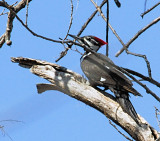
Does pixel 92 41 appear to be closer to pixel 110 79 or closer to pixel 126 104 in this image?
pixel 110 79

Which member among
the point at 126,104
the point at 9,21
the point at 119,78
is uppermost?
the point at 9,21

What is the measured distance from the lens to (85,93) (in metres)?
3.93

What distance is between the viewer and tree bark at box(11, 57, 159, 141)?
3723 millimetres

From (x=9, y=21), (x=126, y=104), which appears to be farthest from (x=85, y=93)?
(x=9, y=21)

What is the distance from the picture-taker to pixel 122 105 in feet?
12.8

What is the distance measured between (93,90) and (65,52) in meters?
0.54

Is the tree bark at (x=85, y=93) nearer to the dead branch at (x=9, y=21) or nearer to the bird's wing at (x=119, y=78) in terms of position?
the bird's wing at (x=119, y=78)

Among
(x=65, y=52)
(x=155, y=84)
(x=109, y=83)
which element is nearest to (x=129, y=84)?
(x=109, y=83)

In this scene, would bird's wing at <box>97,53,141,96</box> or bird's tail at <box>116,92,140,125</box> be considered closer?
bird's tail at <box>116,92,140,125</box>

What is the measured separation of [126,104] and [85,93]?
47 centimetres

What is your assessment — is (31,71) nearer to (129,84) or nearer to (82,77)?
(82,77)

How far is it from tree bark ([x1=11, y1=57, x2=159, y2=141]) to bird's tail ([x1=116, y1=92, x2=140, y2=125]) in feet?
0.16

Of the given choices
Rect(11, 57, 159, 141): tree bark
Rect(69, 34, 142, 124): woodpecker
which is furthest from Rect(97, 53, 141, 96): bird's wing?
Rect(11, 57, 159, 141): tree bark

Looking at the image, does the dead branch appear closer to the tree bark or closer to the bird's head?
the tree bark
